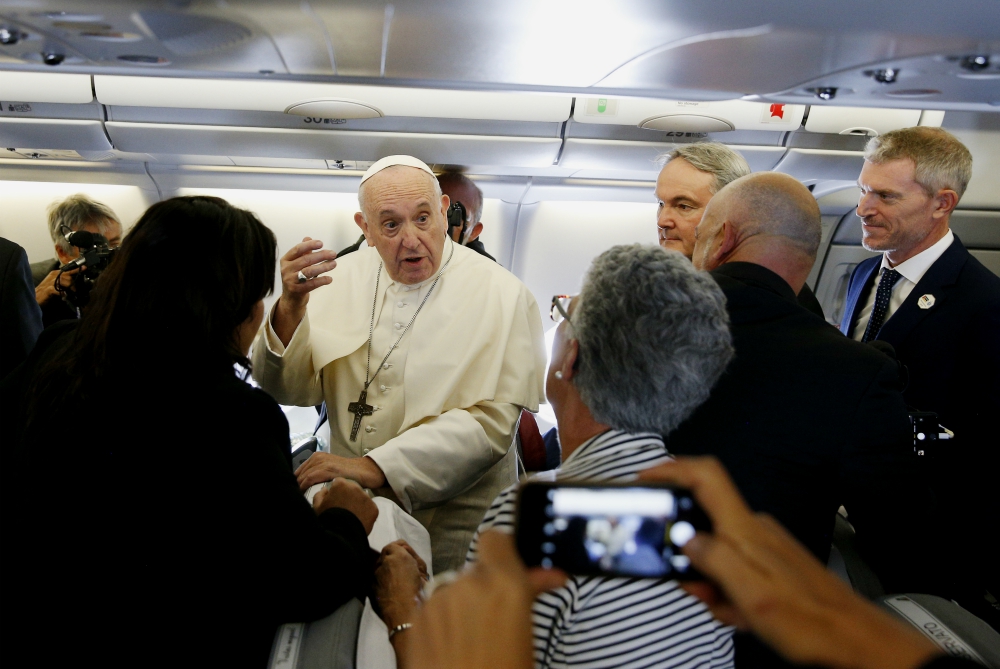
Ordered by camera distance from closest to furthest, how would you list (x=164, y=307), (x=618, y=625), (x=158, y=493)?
(x=618, y=625) → (x=158, y=493) → (x=164, y=307)

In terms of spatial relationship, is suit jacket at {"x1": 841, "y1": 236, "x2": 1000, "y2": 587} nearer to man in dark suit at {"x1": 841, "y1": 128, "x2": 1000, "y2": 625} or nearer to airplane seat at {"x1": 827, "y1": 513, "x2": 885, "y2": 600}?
man in dark suit at {"x1": 841, "y1": 128, "x2": 1000, "y2": 625}

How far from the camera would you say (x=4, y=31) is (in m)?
1.49

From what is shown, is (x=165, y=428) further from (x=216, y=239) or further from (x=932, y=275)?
(x=932, y=275)

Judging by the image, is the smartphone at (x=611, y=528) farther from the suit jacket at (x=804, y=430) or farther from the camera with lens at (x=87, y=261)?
the camera with lens at (x=87, y=261)

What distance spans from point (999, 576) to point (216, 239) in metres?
2.93

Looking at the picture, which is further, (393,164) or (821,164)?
(821,164)

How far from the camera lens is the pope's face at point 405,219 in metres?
2.61

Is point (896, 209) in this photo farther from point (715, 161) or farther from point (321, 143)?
point (321, 143)

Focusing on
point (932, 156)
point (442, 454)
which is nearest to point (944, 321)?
point (932, 156)

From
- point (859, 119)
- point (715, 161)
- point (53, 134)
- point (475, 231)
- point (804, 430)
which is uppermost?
point (859, 119)

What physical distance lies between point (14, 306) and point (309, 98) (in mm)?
1573

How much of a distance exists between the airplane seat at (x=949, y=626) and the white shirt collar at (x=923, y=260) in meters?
1.44

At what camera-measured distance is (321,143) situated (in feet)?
12.3

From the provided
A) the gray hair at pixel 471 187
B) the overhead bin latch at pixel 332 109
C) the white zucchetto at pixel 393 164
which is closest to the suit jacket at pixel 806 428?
the white zucchetto at pixel 393 164
